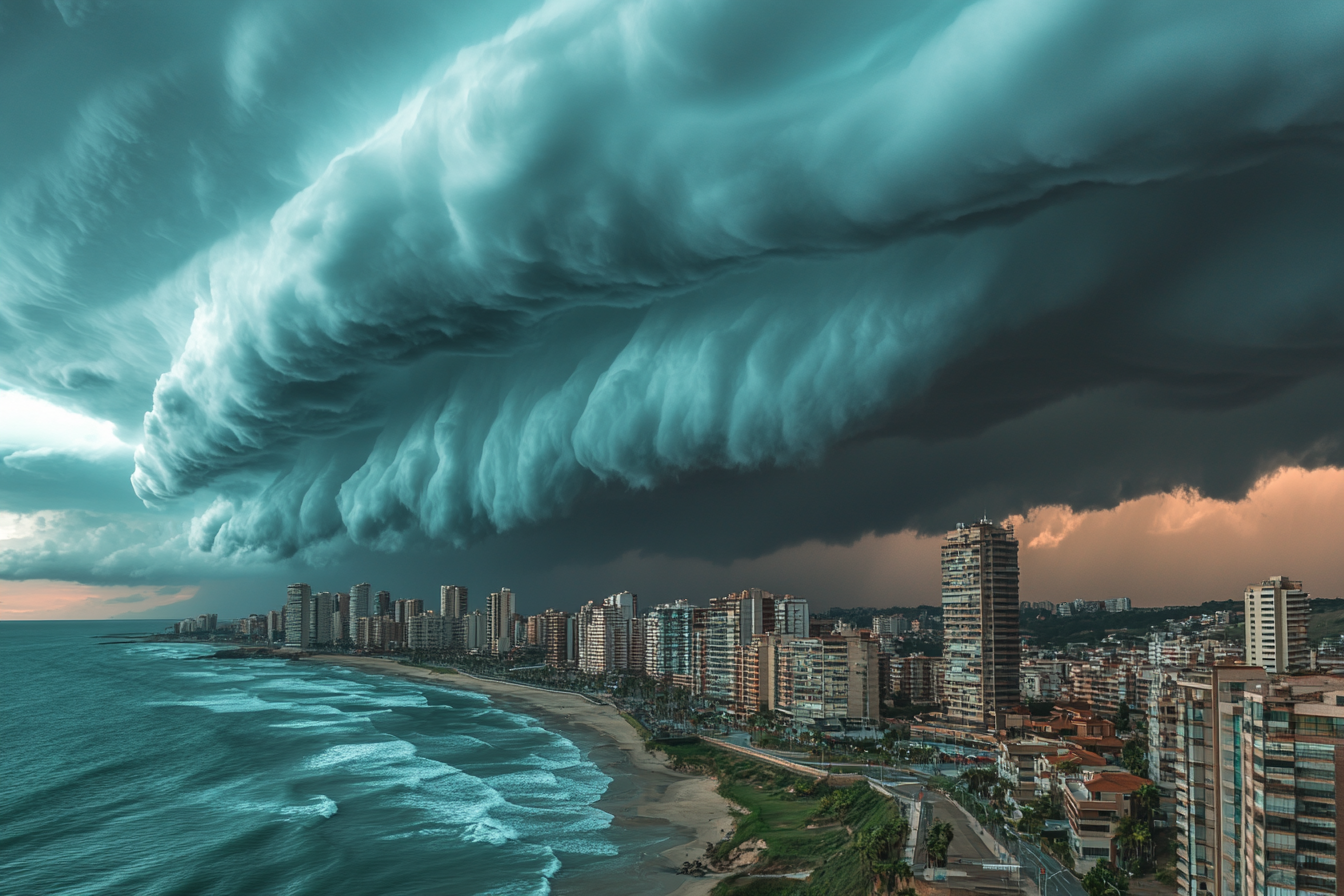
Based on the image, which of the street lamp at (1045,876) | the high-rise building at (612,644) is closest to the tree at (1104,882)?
the street lamp at (1045,876)

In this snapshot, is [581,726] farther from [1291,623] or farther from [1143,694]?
[1291,623]

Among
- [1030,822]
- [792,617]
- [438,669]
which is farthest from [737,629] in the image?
[438,669]

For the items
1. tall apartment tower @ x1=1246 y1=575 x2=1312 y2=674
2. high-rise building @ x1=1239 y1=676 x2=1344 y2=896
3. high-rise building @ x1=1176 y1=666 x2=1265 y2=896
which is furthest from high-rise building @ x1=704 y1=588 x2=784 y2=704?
high-rise building @ x1=1239 y1=676 x2=1344 y2=896

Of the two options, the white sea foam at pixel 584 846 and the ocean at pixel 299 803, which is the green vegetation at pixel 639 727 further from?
the white sea foam at pixel 584 846

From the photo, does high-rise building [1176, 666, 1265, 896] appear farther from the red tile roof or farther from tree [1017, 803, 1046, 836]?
tree [1017, 803, 1046, 836]

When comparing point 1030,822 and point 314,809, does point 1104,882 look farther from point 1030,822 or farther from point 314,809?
point 314,809
